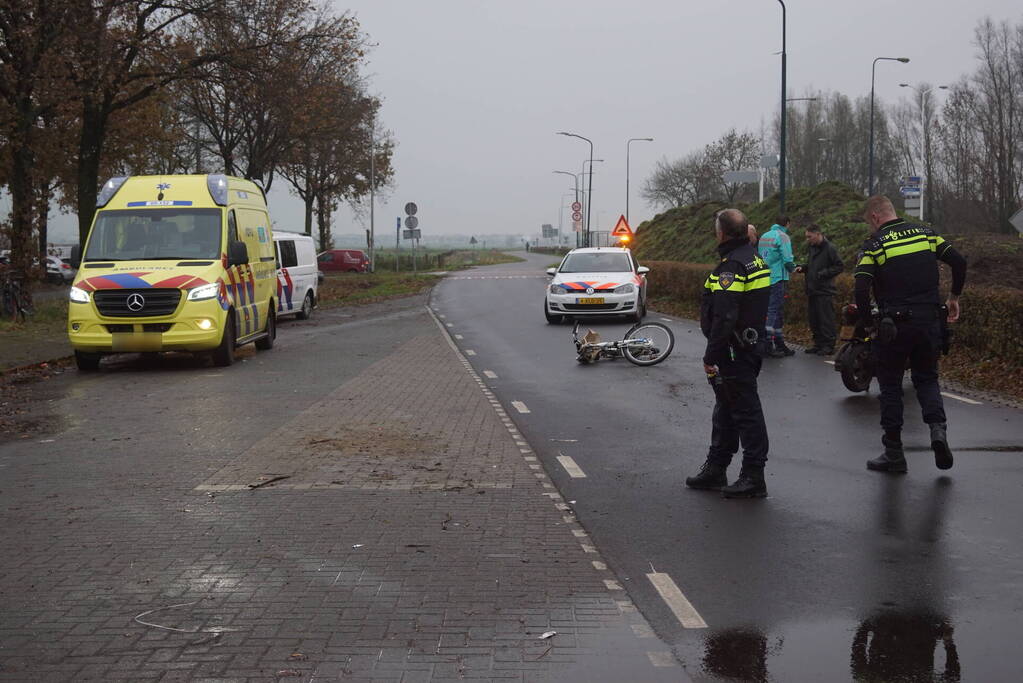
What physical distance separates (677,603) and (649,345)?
1056 centimetres

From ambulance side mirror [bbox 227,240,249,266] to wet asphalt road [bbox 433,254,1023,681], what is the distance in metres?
5.29

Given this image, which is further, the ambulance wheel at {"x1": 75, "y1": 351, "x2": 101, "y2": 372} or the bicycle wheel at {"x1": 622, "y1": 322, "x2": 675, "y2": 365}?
the bicycle wheel at {"x1": 622, "y1": 322, "x2": 675, "y2": 365}

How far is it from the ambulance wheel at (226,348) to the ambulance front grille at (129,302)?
101cm

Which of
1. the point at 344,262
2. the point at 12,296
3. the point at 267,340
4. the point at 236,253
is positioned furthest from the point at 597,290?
the point at 344,262

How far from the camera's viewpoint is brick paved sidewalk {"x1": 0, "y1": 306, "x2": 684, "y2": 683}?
4.17 meters

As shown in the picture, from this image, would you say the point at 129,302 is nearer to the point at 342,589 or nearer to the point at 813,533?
the point at 342,589

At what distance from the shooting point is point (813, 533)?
6.18 metres

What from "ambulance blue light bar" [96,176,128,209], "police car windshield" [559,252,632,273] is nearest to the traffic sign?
"police car windshield" [559,252,632,273]

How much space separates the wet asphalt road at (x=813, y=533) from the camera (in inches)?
A: 171

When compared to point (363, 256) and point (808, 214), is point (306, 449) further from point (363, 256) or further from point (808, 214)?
point (363, 256)

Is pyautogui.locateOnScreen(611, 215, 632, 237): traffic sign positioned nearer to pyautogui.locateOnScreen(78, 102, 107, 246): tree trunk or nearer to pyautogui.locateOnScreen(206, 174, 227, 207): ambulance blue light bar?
pyautogui.locateOnScreen(78, 102, 107, 246): tree trunk

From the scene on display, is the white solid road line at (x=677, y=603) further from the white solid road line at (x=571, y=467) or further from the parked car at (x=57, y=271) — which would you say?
the parked car at (x=57, y=271)

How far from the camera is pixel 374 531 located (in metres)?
6.20

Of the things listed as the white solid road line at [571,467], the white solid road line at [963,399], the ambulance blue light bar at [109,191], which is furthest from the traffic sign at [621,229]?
the white solid road line at [571,467]
